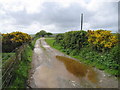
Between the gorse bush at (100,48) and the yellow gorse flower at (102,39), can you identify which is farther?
the yellow gorse flower at (102,39)

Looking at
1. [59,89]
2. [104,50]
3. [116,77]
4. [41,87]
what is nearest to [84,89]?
[59,89]

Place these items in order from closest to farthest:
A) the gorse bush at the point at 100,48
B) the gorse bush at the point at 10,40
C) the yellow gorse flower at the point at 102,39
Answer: the gorse bush at the point at 100,48, the yellow gorse flower at the point at 102,39, the gorse bush at the point at 10,40

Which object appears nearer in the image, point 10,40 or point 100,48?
point 100,48

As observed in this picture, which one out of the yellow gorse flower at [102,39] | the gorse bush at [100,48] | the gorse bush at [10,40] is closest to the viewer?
the gorse bush at [100,48]

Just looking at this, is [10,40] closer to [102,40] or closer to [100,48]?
[100,48]

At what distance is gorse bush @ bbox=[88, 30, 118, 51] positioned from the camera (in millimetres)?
5910

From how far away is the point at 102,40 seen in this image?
21.9ft

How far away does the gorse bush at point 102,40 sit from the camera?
591 cm

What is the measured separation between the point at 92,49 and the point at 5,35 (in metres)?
9.01

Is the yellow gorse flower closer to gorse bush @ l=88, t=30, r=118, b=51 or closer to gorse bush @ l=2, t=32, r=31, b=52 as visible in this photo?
gorse bush @ l=88, t=30, r=118, b=51

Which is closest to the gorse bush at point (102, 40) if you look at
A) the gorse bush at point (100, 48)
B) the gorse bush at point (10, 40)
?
the gorse bush at point (100, 48)

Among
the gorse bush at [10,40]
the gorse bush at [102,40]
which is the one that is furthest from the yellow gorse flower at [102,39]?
the gorse bush at [10,40]

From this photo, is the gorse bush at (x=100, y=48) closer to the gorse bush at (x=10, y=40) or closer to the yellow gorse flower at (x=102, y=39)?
the yellow gorse flower at (x=102, y=39)

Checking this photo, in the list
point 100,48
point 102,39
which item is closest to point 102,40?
point 102,39
